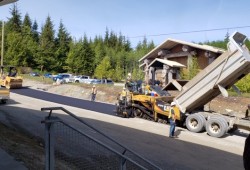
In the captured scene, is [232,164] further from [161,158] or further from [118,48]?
[118,48]

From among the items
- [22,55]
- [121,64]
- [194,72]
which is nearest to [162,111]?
[194,72]

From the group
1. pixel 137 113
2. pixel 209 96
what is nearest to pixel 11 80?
pixel 137 113

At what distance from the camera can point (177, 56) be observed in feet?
109

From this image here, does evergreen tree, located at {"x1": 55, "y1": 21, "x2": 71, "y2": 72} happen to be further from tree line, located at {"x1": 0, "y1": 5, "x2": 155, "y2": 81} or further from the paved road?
the paved road

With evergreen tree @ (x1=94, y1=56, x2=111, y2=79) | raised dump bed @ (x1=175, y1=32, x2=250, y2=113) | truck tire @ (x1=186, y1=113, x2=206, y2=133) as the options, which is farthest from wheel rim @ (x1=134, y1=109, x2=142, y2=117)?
evergreen tree @ (x1=94, y1=56, x2=111, y2=79)

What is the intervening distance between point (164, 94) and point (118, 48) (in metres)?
74.4

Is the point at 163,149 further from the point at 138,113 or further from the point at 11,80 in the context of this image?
the point at 11,80

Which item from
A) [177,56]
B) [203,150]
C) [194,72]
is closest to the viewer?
[203,150]

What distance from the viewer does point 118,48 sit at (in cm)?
9175

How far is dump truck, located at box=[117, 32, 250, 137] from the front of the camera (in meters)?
13.5

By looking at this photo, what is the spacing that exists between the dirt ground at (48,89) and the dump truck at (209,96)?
1913 mm

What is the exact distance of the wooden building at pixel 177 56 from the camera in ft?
84.8

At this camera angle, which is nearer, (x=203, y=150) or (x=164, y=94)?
(x=203, y=150)

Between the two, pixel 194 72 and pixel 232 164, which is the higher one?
pixel 194 72
